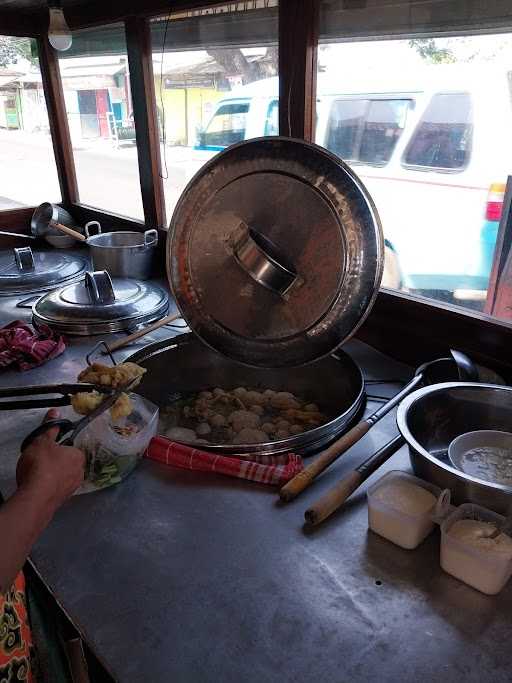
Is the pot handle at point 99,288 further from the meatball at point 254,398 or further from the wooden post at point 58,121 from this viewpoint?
the wooden post at point 58,121

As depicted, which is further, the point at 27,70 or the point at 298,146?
the point at 27,70

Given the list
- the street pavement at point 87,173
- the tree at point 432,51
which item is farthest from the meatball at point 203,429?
the street pavement at point 87,173

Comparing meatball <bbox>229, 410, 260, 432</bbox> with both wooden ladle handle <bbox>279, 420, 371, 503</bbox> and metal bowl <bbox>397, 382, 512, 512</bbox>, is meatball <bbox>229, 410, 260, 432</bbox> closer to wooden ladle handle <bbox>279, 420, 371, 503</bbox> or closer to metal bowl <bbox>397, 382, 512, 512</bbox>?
wooden ladle handle <bbox>279, 420, 371, 503</bbox>

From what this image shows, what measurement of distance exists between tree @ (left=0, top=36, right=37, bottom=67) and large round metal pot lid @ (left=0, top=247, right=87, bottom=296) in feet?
3.58

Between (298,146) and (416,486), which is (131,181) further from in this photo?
(416,486)

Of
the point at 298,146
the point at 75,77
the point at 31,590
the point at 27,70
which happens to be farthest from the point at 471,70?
the point at 27,70

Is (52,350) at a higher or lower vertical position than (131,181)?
lower

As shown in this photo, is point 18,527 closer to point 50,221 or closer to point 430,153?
point 430,153

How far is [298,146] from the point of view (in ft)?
3.97

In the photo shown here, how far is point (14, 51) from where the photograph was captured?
109 inches

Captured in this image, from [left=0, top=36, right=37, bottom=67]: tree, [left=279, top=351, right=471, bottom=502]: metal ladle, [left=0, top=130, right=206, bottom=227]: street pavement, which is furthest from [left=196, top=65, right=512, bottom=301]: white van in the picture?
[left=0, top=36, right=37, bottom=67]: tree

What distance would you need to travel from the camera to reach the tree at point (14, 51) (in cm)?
272

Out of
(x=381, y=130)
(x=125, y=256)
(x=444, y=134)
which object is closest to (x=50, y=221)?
(x=125, y=256)

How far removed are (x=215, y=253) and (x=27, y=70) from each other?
230 centimetres
